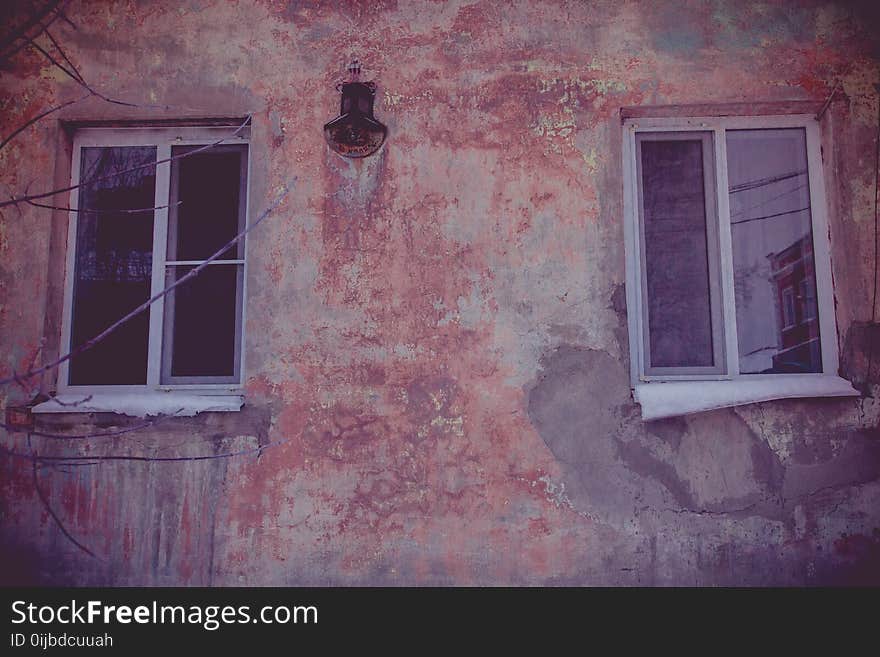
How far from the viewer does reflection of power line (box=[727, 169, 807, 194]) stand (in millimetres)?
4133

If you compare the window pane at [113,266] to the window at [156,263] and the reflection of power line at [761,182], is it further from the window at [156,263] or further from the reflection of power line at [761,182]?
the reflection of power line at [761,182]

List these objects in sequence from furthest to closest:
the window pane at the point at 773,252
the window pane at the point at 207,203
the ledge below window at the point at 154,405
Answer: the window pane at the point at 207,203, the window pane at the point at 773,252, the ledge below window at the point at 154,405

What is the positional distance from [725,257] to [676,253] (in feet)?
0.83

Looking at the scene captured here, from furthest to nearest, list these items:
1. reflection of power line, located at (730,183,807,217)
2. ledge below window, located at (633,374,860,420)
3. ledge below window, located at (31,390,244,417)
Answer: reflection of power line, located at (730,183,807,217)
ledge below window, located at (31,390,244,417)
ledge below window, located at (633,374,860,420)

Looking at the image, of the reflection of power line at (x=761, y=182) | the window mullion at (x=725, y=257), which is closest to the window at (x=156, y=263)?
the window mullion at (x=725, y=257)

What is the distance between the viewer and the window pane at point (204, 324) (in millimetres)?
4152

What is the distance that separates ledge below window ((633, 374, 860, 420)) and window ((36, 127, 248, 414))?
7.25 ft

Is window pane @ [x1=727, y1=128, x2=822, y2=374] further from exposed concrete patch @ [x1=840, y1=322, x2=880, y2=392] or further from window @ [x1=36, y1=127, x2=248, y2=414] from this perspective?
window @ [x1=36, y1=127, x2=248, y2=414]

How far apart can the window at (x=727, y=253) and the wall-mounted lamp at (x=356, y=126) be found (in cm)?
140

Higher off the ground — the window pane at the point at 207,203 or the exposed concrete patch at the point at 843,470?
the window pane at the point at 207,203

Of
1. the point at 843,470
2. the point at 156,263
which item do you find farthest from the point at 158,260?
the point at 843,470

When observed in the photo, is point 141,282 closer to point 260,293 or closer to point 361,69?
point 260,293

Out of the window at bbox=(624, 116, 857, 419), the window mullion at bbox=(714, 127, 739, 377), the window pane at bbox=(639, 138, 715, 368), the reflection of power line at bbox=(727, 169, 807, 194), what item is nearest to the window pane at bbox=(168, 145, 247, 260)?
the window at bbox=(624, 116, 857, 419)

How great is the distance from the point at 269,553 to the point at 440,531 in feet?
2.92
